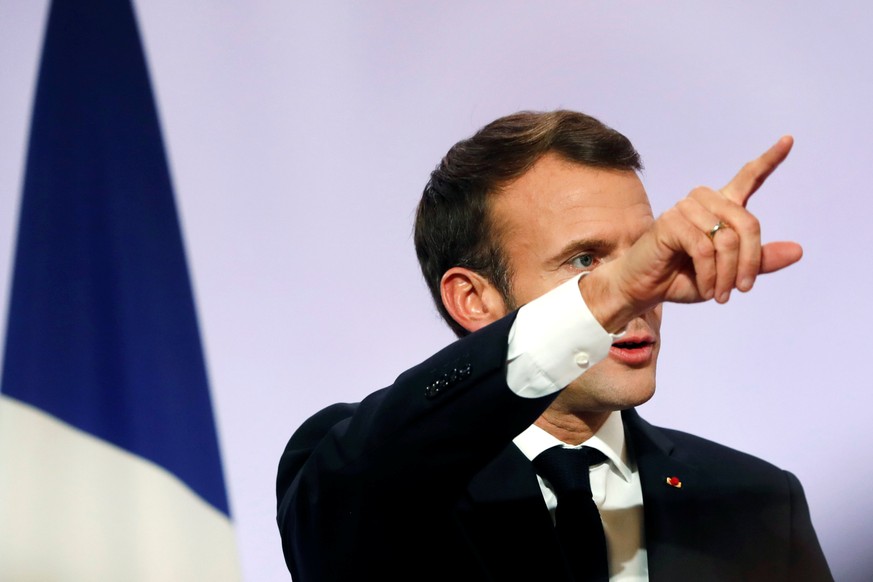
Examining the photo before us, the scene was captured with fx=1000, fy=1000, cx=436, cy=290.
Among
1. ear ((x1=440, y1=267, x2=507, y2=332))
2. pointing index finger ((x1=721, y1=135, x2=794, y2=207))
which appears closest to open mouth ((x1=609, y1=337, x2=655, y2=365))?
ear ((x1=440, y1=267, x2=507, y2=332))

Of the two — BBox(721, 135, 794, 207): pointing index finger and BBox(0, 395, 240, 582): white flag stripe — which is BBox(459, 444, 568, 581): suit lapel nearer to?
BBox(721, 135, 794, 207): pointing index finger

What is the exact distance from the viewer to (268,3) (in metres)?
2.48

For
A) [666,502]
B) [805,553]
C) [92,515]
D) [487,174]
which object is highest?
[487,174]

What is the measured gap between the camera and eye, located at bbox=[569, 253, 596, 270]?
5.55ft

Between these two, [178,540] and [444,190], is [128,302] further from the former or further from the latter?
[444,190]

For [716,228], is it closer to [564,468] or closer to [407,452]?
[407,452]

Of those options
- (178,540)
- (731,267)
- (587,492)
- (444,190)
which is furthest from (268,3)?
(731,267)

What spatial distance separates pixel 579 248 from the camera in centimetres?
168

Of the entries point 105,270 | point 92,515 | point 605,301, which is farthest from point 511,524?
point 105,270

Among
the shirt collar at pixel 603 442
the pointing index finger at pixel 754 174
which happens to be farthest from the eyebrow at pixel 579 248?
the pointing index finger at pixel 754 174

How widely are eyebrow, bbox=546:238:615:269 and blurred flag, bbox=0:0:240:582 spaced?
3.10 ft

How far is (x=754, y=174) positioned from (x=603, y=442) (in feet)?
2.79

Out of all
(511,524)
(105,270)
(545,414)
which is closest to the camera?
(511,524)

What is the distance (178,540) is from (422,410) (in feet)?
4.07
